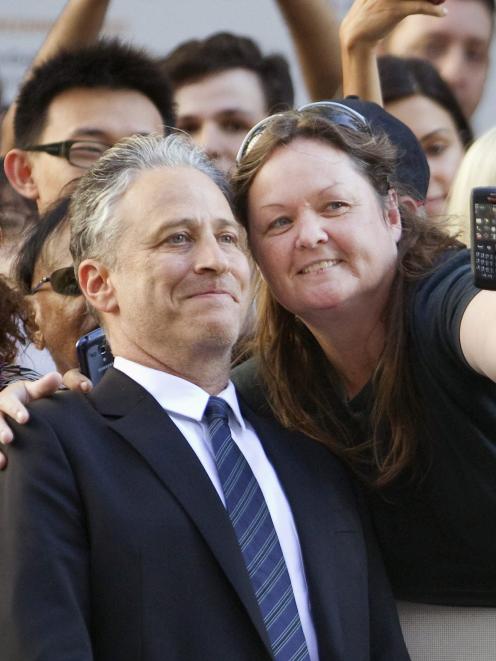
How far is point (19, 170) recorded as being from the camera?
12.8 ft

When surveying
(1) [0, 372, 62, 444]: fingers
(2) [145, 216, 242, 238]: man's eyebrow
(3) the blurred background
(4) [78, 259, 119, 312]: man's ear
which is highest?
(3) the blurred background

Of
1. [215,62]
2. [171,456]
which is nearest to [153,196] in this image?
[171,456]

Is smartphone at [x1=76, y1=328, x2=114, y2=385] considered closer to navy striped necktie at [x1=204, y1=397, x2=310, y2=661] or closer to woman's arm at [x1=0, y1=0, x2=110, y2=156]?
navy striped necktie at [x1=204, y1=397, x2=310, y2=661]

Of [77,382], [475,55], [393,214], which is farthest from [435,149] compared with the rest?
[77,382]

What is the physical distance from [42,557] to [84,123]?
189cm

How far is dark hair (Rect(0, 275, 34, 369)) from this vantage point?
2883 millimetres

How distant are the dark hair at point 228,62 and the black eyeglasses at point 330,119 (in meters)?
1.31

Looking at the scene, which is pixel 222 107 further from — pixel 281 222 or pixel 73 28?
pixel 281 222

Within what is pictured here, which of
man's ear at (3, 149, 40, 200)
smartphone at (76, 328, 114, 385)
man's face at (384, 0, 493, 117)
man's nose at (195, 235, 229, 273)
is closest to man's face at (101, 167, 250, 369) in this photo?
man's nose at (195, 235, 229, 273)

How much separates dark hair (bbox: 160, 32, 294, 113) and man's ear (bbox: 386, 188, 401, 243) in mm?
1373

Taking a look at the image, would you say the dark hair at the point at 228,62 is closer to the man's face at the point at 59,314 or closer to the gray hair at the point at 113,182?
the man's face at the point at 59,314

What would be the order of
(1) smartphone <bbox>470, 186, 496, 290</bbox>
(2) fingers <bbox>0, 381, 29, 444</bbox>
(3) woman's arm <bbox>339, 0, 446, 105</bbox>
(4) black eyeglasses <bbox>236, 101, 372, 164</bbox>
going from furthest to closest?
1. (3) woman's arm <bbox>339, 0, 446, 105</bbox>
2. (4) black eyeglasses <bbox>236, 101, 372, 164</bbox>
3. (2) fingers <bbox>0, 381, 29, 444</bbox>
4. (1) smartphone <bbox>470, 186, 496, 290</bbox>

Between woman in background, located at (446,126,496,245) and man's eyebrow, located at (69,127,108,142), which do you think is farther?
man's eyebrow, located at (69,127,108,142)

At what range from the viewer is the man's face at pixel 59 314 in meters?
3.17
